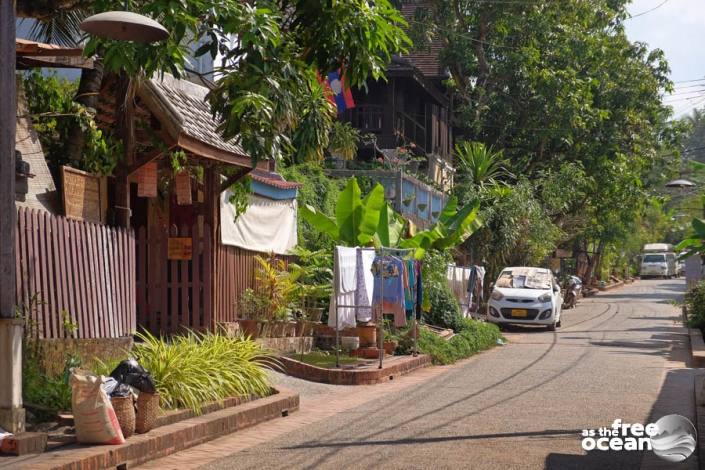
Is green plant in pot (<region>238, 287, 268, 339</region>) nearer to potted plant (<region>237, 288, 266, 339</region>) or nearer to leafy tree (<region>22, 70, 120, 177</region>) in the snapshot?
potted plant (<region>237, 288, 266, 339</region>)

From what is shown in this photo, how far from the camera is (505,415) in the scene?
12.0 m

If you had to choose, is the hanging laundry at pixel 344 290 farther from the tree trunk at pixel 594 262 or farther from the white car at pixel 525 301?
the tree trunk at pixel 594 262

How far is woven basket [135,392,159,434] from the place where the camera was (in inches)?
382

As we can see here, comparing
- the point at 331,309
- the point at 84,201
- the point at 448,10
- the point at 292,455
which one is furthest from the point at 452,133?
the point at 292,455

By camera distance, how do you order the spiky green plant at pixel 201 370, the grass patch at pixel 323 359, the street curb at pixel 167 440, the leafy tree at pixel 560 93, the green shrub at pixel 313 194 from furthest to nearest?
the leafy tree at pixel 560 93, the green shrub at pixel 313 194, the grass patch at pixel 323 359, the spiky green plant at pixel 201 370, the street curb at pixel 167 440

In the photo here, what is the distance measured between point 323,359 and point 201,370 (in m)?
5.81

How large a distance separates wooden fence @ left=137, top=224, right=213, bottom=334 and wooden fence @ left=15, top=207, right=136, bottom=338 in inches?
→ 129

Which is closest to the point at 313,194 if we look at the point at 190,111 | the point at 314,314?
the point at 314,314

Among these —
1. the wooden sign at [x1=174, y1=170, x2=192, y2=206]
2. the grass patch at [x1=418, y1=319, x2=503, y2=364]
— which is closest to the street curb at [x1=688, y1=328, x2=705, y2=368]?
the grass patch at [x1=418, y1=319, x2=503, y2=364]

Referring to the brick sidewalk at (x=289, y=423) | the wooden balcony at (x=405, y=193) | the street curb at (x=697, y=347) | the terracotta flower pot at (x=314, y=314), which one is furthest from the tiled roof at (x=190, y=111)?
the wooden balcony at (x=405, y=193)

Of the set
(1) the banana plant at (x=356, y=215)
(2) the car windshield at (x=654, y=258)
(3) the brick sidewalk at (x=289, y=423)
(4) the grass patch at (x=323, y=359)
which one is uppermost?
(2) the car windshield at (x=654, y=258)

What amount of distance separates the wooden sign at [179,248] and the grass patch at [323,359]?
2.58 metres

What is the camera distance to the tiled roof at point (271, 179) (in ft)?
62.4

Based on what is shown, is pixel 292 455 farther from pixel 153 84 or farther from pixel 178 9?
pixel 153 84
